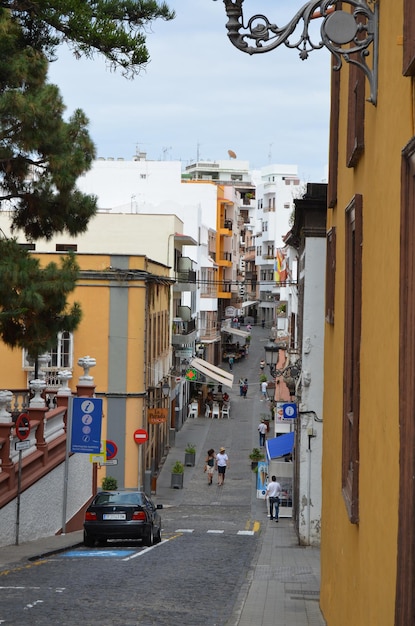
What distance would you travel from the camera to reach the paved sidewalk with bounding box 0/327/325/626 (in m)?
13.1

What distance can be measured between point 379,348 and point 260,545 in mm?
18059

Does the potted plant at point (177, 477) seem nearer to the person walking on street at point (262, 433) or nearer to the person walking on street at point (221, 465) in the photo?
the person walking on street at point (221, 465)

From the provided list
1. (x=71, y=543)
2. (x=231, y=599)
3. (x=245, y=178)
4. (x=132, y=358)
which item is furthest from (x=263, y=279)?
(x=231, y=599)

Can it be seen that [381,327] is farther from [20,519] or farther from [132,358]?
[132,358]

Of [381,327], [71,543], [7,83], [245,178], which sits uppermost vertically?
[245,178]

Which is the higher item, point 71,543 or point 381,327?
point 381,327

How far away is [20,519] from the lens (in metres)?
21.9

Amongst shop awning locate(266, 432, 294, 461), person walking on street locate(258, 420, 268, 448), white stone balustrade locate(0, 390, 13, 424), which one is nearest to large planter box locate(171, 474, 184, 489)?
shop awning locate(266, 432, 294, 461)

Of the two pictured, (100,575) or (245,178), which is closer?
(100,575)

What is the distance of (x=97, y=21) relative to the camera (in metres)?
16.6

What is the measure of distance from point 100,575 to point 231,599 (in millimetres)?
2726

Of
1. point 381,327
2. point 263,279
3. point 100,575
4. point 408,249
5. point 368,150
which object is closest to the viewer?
point 408,249

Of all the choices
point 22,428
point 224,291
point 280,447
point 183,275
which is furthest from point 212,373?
point 22,428

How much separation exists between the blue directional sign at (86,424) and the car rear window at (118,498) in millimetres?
2052
